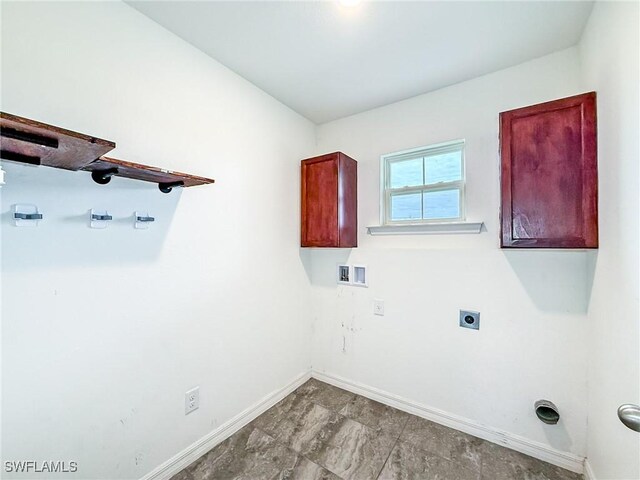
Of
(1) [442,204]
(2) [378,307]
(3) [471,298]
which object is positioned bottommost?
(2) [378,307]

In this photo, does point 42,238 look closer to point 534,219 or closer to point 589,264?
point 534,219

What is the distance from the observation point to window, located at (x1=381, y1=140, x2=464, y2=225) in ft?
6.58

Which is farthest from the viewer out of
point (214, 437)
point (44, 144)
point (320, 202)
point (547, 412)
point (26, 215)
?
point (320, 202)

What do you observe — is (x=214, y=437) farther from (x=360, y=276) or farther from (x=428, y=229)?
(x=428, y=229)

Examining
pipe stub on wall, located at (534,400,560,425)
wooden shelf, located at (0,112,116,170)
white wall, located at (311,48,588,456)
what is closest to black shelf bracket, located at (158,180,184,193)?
wooden shelf, located at (0,112,116,170)

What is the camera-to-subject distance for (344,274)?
2.43m

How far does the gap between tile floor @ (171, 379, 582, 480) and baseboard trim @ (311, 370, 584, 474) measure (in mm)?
37

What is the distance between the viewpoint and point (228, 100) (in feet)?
6.14

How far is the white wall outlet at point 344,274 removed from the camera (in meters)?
2.41

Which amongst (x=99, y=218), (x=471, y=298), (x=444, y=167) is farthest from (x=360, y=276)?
(x=99, y=218)

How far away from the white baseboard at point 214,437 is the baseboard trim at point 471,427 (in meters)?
0.58

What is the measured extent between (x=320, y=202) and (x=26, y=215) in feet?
5.67

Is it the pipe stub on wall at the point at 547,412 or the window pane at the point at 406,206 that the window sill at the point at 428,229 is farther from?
the pipe stub on wall at the point at 547,412

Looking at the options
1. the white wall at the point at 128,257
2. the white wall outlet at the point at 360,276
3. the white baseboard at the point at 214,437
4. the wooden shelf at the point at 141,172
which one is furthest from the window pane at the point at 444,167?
the white baseboard at the point at 214,437
